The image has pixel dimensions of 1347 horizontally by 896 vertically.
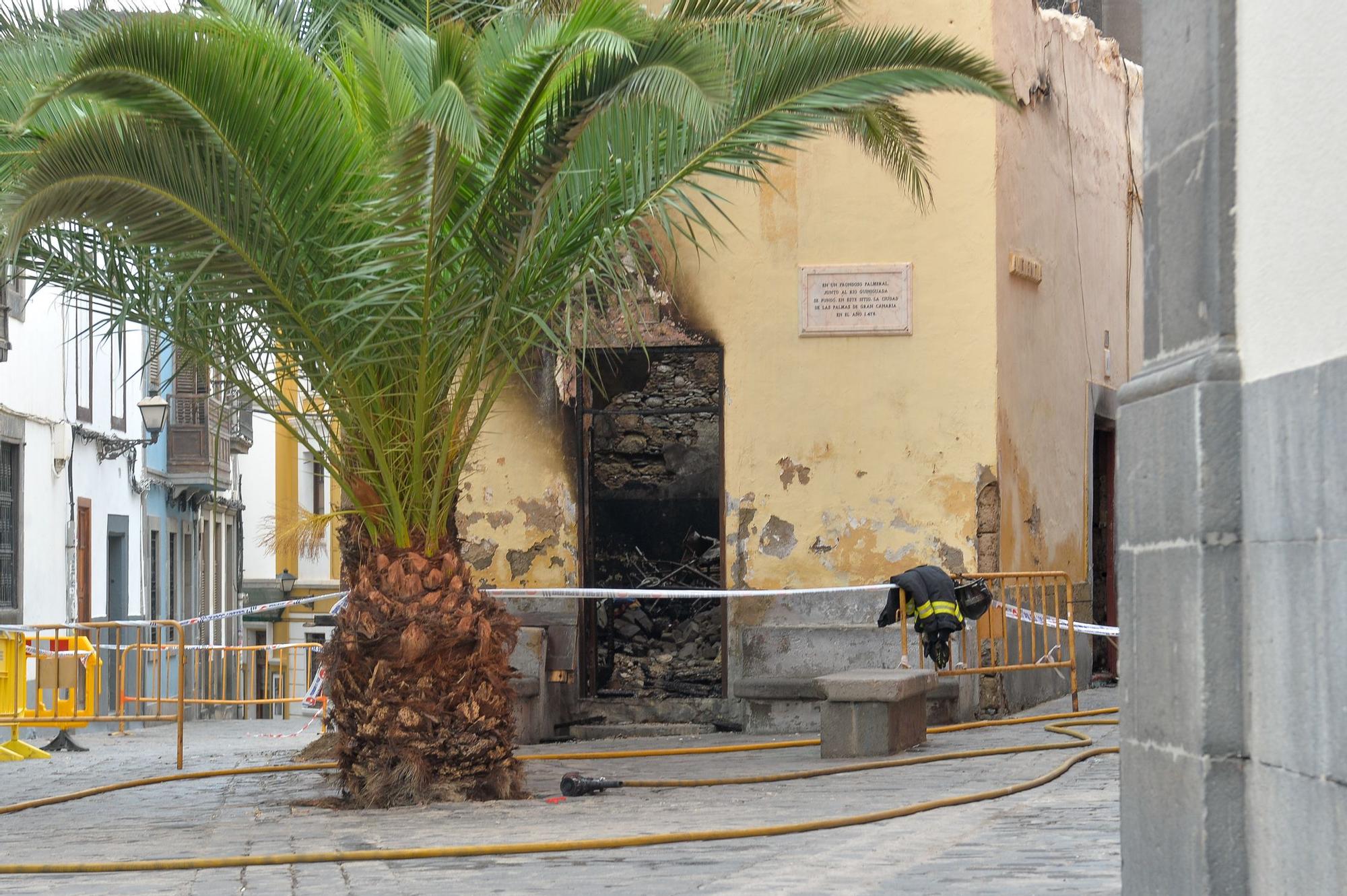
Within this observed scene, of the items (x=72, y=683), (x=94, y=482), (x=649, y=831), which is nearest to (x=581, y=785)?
(x=649, y=831)

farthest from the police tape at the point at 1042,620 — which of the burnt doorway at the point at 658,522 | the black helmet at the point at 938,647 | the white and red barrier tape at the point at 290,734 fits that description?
the white and red barrier tape at the point at 290,734

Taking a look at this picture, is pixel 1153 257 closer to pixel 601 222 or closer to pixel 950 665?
pixel 601 222

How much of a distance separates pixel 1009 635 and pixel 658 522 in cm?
533

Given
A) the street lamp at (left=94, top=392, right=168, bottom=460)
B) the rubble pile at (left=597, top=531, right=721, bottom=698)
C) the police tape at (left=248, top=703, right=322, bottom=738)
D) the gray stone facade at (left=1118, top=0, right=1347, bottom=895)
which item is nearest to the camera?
the gray stone facade at (left=1118, top=0, right=1347, bottom=895)

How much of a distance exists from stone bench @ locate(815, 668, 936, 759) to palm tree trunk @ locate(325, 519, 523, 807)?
2.12 metres

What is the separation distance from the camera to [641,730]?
41.4ft

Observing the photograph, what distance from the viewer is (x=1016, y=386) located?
12.7 meters

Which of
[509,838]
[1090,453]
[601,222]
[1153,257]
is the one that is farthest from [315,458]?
[1090,453]

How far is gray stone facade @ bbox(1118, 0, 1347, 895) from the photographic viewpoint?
3908mm

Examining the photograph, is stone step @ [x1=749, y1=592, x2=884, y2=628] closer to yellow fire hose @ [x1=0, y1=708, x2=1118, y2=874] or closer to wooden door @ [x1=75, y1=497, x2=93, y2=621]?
yellow fire hose @ [x1=0, y1=708, x2=1118, y2=874]

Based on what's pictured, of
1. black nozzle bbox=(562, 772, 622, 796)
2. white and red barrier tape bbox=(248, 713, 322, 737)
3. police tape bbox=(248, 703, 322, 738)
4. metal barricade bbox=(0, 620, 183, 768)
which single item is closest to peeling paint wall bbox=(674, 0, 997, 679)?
black nozzle bbox=(562, 772, 622, 796)

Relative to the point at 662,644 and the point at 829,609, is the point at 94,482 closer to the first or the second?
the point at 662,644

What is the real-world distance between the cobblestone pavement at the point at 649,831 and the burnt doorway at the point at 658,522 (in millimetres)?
3956

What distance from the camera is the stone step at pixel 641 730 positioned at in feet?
41.3
